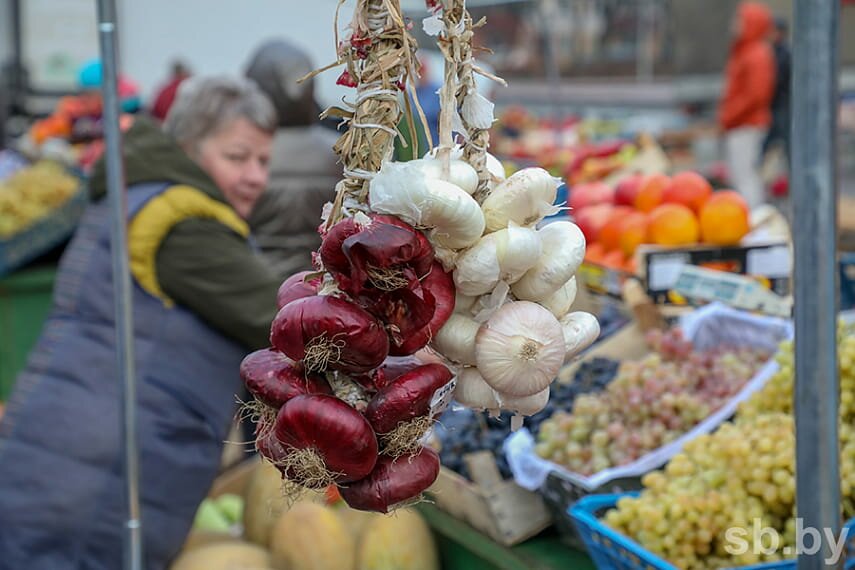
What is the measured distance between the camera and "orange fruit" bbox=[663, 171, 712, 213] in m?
3.35

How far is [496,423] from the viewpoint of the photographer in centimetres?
261

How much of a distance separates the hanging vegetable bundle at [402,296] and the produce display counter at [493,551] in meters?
1.06

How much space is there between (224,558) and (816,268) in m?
2.02

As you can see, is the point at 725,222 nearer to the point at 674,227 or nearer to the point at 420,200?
the point at 674,227

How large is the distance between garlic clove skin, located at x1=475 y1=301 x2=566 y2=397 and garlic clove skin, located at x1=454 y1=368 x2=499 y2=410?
28 millimetres

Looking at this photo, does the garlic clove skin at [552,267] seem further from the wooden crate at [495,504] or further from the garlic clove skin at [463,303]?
the wooden crate at [495,504]

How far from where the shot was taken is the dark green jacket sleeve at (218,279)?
2447mm

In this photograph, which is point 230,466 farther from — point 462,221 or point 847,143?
point 847,143

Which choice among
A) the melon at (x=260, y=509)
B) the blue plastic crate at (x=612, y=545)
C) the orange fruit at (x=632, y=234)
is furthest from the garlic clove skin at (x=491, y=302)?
the orange fruit at (x=632, y=234)

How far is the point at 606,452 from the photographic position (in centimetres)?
225

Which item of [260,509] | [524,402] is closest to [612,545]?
[524,402]

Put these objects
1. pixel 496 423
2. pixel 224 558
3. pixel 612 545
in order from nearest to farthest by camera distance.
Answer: pixel 612 545 → pixel 496 423 → pixel 224 558

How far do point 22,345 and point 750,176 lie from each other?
5.93 m

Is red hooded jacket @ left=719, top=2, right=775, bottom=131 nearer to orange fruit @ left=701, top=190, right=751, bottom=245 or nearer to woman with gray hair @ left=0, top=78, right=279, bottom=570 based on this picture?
orange fruit @ left=701, top=190, right=751, bottom=245
